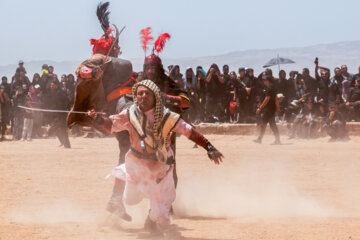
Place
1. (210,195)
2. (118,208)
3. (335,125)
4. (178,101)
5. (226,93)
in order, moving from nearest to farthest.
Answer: (118,208) → (178,101) → (210,195) → (335,125) → (226,93)

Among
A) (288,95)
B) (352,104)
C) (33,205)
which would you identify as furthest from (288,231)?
(288,95)

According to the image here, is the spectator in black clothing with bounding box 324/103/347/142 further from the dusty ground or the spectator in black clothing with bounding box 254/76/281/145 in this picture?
the dusty ground

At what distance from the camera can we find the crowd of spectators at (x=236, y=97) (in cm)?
2236

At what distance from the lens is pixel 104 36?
30.1 feet

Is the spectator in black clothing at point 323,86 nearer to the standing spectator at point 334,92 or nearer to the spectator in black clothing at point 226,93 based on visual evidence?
the standing spectator at point 334,92

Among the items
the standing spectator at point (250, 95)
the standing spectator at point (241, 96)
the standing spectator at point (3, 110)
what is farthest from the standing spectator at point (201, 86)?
the standing spectator at point (3, 110)

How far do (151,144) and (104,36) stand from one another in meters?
2.04

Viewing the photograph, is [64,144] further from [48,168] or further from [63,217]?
[63,217]

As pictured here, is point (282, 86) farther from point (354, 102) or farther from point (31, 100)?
point (31, 100)

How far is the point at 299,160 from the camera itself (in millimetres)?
16391

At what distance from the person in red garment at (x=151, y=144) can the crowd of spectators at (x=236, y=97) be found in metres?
13.9

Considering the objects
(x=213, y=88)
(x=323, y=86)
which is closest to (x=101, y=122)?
(x=213, y=88)

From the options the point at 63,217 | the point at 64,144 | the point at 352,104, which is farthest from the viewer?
the point at 352,104

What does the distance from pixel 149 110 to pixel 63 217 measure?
7.34 ft
